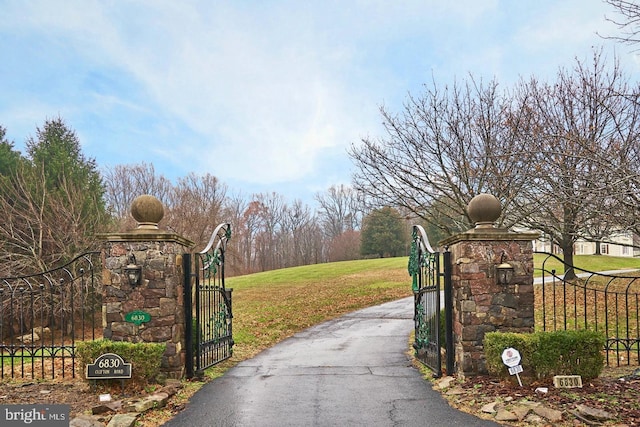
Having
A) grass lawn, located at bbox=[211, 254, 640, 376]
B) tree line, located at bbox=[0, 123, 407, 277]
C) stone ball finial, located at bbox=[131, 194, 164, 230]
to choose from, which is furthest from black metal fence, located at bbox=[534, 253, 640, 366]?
stone ball finial, located at bbox=[131, 194, 164, 230]

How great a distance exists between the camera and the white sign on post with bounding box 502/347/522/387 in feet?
19.5

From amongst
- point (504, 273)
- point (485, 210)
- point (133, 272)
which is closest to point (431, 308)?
point (504, 273)

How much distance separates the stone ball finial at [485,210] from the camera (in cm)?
680

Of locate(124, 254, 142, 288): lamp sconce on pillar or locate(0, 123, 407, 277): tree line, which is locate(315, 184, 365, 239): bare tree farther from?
locate(124, 254, 142, 288): lamp sconce on pillar

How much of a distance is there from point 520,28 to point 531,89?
309cm

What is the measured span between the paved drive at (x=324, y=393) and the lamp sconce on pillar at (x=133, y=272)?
168 cm

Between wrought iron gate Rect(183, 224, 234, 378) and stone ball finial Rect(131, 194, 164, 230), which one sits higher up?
stone ball finial Rect(131, 194, 164, 230)

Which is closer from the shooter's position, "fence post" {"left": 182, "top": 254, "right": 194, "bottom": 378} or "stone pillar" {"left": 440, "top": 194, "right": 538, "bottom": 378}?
"stone pillar" {"left": 440, "top": 194, "right": 538, "bottom": 378}

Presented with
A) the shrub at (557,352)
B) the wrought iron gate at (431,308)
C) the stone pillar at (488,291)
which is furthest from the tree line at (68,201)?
the shrub at (557,352)

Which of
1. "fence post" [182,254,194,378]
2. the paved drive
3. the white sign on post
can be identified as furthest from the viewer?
"fence post" [182,254,194,378]

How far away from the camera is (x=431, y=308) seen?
26.1 ft

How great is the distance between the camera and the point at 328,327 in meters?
13.6

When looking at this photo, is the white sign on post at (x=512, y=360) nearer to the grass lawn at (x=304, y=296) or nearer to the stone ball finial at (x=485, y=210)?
the stone ball finial at (x=485, y=210)

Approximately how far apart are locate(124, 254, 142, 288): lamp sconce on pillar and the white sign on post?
4739 mm
